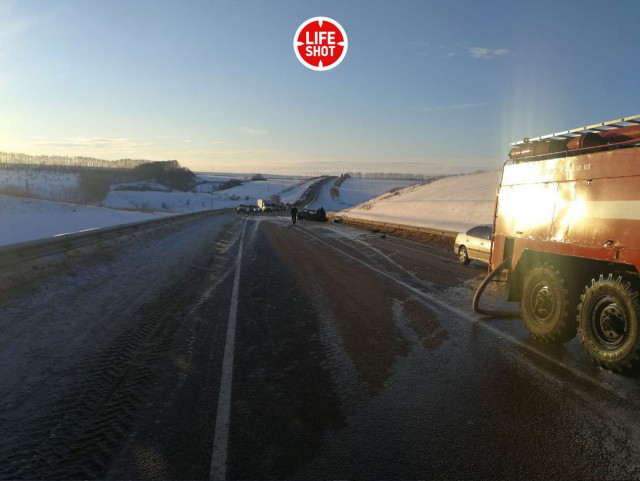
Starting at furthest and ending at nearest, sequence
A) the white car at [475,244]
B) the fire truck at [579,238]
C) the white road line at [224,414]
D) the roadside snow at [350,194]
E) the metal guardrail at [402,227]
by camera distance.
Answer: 1. the roadside snow at [350,194]
2. the metal guardrail at [402,227]
3. the white car at [475,244]
4. the fire truck at [579,238]
5. the white road line at [224,414]

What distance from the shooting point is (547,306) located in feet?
21.5

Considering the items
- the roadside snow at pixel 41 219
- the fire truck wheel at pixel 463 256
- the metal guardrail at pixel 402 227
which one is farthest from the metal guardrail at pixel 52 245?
the metal guardrail at pixel 402 227

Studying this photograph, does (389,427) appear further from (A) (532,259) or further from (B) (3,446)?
(A) (532,259)

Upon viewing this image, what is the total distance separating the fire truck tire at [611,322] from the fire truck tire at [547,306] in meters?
0.32

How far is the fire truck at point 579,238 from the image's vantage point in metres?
5.17

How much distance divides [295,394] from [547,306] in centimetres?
407

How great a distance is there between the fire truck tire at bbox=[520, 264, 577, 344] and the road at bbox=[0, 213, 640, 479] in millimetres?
255

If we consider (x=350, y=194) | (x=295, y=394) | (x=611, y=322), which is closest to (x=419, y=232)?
(x=611, y=322)

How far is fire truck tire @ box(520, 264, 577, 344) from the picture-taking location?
613 cm

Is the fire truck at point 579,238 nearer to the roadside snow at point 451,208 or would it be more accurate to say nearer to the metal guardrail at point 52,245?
the metal guardrail at point 52,245

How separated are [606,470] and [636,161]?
11.5 feet

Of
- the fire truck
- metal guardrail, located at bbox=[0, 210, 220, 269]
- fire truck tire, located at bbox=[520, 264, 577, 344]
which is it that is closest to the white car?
the fire truck

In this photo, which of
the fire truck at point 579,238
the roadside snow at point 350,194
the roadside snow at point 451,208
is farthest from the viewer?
the roadside snow at point 350,194

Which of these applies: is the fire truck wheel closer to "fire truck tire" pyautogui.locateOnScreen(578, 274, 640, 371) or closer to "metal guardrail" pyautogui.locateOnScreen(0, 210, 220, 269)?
"fire truck tire" pyautogui.locateOnScreen(578, 274, 640, 371)
